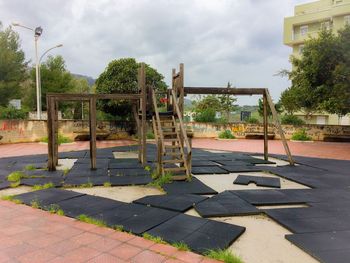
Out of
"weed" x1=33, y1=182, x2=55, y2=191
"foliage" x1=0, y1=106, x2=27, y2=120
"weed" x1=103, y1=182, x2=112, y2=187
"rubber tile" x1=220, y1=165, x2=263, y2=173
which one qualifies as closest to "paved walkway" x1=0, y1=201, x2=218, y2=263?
"weed" x1=33, y1=182, x2=55, y2=191

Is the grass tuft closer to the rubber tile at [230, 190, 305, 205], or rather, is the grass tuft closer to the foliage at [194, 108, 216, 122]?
the rubber tile at [230, 190, 305, 205]

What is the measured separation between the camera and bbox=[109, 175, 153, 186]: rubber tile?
6684 millimetres

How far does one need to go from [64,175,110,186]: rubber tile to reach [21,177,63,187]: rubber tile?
0.17 metres

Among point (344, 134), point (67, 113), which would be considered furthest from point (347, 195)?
point (67, 113)

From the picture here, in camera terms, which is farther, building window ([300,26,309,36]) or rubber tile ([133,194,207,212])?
building window ([300,26,309,36])

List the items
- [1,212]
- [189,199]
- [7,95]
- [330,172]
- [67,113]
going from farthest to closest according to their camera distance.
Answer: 1. [67,113]
2. [7,95]
3. [330,172]
4. [189,199]
5. [1,212]

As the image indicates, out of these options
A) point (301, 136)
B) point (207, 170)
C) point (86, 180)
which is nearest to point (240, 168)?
point (207, 170)

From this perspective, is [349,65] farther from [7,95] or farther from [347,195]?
[7,95]

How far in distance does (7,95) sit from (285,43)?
104 feet

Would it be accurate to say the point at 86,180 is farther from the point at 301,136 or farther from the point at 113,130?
the point at 301,136

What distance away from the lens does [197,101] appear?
39531mm

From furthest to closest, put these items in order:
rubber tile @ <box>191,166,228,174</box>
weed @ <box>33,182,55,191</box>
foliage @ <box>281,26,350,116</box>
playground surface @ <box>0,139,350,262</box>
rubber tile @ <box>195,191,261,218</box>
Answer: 1. foliage @ <box>281,26,350,116</box>
2. rubber tile @ <box>191,166,228,174</box>
3. weed @ <box>33,182,55,191</box>
4. rubber tile @ <box>195,191,261,218</box>
5. playground surface @ <box>0,139,350,262</box>

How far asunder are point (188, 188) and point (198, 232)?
246cm

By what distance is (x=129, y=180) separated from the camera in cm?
697
